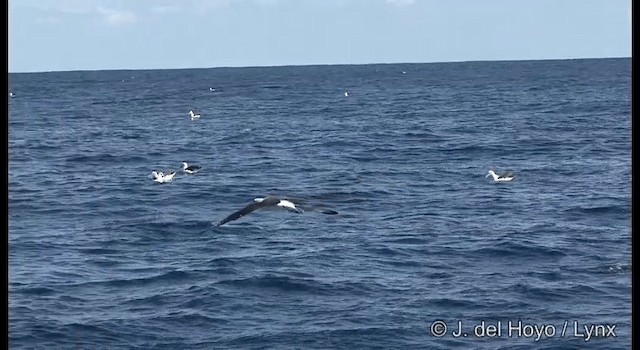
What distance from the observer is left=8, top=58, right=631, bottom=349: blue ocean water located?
16.1m

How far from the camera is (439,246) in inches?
867

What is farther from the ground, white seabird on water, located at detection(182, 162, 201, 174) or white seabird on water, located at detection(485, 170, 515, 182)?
white seabird on water, located at detection(182, 162, 201, 174)

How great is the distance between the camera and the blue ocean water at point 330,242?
16109 millimetres

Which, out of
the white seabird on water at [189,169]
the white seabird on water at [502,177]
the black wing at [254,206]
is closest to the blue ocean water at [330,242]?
the white seabird on water at [502,177]

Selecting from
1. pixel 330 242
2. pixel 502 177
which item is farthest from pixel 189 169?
pixel 330 242

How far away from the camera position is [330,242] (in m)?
22.6

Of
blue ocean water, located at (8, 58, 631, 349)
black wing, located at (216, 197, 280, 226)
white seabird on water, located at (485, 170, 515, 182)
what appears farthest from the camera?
white seabird on water, located at (485, 170, 515, 182)

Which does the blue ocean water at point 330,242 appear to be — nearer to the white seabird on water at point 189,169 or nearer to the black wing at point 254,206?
the white seabird on water at point 189,169

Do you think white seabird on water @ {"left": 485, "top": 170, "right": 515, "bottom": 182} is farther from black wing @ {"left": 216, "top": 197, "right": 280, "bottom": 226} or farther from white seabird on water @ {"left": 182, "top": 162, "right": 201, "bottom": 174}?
black wing @ {"left": 216, "top": 197, "right": 280, "bottom": 226}

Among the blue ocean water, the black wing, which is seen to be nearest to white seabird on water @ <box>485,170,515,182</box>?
the blue ocean water

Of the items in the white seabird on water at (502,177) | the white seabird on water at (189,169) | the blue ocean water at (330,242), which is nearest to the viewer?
the blue ocean water at (330,242)

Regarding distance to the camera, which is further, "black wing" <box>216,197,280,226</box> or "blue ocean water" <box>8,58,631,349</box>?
"black wing" <box>216,197,280,226</box>

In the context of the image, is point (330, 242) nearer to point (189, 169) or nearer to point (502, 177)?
point (502, 177)

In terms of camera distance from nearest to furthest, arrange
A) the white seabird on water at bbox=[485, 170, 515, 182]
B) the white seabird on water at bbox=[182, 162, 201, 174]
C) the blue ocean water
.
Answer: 1. the blue ocean water
2. the white seabird on water at bbox=[485, 170, 515, 182]
3. the white seabird on water at bbox=[182, 162, 201, 174]
